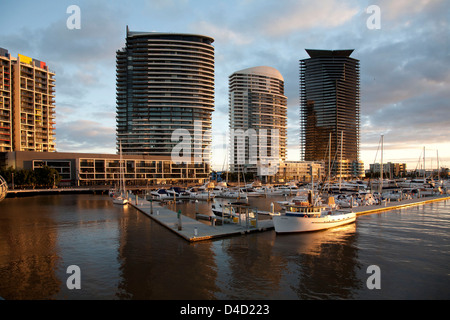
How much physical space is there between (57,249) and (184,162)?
132809 millimetres

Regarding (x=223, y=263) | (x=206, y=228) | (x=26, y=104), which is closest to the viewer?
(x=223, y=263)

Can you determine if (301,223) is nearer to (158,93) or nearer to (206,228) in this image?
(206,228)

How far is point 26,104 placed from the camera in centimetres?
15588

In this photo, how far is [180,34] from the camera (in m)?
182

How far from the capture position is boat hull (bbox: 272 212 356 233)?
3500 centimetres

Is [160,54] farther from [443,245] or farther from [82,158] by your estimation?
[443,245]

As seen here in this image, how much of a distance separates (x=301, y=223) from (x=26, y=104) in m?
173

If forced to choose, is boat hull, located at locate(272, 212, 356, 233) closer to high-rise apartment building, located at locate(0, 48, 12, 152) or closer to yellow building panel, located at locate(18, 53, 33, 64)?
high-rise apartment building, located at locate(0, 48, 12, 152)

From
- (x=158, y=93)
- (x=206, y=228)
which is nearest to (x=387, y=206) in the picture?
(x=206, y=228)

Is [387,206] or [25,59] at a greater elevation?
[25,59]

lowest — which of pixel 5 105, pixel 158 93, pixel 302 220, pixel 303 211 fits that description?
pixel 302 220

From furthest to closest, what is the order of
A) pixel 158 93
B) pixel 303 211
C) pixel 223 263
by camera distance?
1. pixel 158 93
2. pixel 303 211
3. pixel 223 263

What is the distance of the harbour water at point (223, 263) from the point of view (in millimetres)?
18531

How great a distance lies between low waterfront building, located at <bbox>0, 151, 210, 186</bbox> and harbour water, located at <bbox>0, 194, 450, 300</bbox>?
95.1 meters
